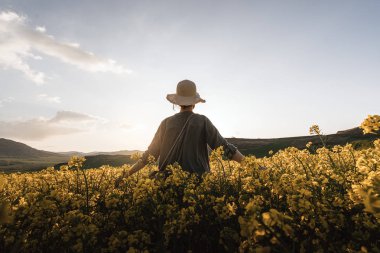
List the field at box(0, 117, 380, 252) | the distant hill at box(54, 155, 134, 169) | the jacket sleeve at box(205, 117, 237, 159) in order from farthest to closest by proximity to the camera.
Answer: the distant hill at box(54, 155, 134, 169)
the jacket sleeve at box(205, 117, 237, 159)
the field at box(0, 117, 380, 252)

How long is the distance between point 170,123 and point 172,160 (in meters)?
0.73

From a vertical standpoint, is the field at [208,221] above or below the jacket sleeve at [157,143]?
below

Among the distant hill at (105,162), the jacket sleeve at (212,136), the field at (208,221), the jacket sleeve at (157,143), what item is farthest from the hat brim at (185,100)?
the distant hill at (105,162)

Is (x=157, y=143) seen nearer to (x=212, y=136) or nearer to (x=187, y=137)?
(x=187, y=137)

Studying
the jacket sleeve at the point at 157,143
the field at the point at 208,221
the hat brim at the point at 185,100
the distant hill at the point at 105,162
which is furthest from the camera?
the distant hill at the point at 105,162

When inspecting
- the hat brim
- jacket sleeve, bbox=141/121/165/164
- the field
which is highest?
the hat brim

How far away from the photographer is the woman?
229 inches

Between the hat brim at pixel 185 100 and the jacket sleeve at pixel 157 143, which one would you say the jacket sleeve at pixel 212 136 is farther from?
the jacket sleeve at pixel 157 143

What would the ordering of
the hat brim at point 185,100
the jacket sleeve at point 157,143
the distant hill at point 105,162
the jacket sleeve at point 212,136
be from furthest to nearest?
the distant hill at point 105,162, the jacket sleeve at point 157,143, the hat brim at point 185,100, the jacket sleeve at point 212,136

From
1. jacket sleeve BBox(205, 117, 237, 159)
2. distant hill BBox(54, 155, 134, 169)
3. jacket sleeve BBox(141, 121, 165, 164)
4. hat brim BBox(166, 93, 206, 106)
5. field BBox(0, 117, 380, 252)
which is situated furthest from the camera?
distant hill BBox(54, 155, 134, 169)

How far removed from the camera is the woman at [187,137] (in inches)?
229

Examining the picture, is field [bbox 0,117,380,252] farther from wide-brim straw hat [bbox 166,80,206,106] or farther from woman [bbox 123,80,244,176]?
wide-brim straw hat [bbox 166,80,206,106]

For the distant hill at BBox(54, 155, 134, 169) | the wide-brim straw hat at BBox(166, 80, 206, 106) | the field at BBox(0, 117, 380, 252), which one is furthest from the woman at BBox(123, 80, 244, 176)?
the distant hill at BBox(54, 155, 134, 169)

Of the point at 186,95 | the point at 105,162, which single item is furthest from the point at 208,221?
the point at 105,162
